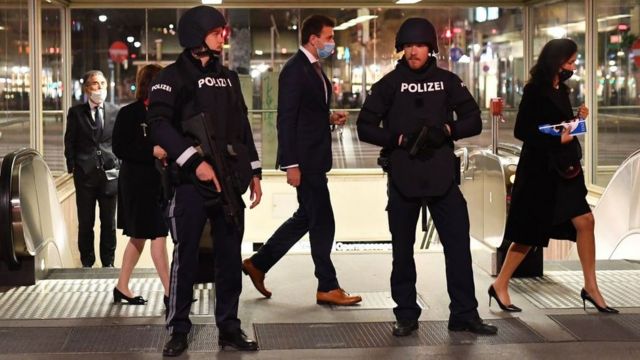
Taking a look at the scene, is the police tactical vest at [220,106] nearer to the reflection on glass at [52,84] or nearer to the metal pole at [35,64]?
the metal pole at [35,64]

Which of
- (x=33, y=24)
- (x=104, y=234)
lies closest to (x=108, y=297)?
(x=104, y=234)

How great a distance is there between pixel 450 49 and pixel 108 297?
987 cm

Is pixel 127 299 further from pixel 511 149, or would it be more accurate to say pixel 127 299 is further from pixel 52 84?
pixel 52 84

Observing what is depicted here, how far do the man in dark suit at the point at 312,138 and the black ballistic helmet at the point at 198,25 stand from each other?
46.4 inches

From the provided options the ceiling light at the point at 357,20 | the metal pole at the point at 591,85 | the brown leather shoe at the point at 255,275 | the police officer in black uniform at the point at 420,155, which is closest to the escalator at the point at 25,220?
the brown leather shoe at the point at 255,275

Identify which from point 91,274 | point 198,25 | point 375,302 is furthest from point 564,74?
point 91,274

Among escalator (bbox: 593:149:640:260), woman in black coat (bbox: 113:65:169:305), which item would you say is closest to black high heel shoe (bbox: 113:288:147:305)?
woman in black coat (bbox: 113:65:169:305)

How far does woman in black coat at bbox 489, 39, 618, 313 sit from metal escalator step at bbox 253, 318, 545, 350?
0.51 metres

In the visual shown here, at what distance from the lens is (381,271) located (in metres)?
8.05

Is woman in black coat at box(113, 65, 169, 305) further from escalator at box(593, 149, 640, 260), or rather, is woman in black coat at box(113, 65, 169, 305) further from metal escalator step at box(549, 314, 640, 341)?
escalator at box(593, 149, 640, 260)

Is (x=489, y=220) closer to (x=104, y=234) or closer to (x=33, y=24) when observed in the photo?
(x=104, y=234)

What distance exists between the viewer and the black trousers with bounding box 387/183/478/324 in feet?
19.6

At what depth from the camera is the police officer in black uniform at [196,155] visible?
5383mm

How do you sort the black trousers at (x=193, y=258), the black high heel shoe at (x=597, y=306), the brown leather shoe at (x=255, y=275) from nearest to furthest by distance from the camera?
the black trousers at (x=193, y=258) → the black high heel shoe at (x=597, y=306) → the brown leather shoe at (x=255, y=275)
